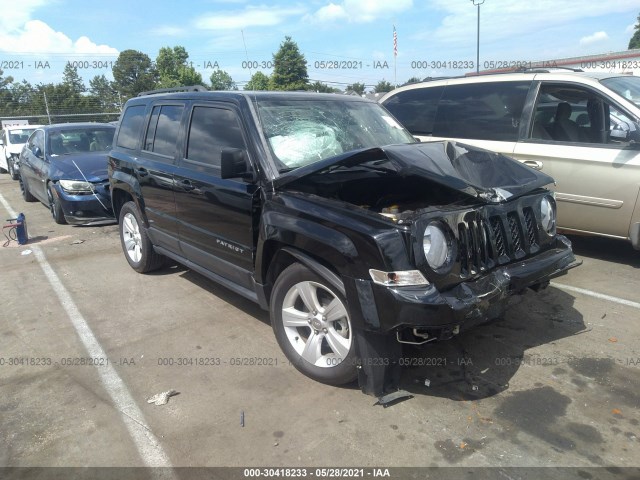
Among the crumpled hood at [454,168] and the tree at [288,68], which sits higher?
the tree at [288,68]

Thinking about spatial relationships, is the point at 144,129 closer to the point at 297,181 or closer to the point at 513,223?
the point at 297,181

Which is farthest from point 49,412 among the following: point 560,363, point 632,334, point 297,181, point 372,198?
point 632,334

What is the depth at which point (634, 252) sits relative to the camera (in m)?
5.95

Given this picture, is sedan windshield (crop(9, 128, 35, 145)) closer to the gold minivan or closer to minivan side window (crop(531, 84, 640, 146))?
the gold minivan

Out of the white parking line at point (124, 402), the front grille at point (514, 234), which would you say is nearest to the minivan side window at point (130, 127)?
the white parking line at point (124, 402)

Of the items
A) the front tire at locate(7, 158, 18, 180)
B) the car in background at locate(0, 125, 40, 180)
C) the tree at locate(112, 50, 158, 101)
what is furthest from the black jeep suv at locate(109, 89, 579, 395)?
the tree at locate(112, 50, 158, 101)

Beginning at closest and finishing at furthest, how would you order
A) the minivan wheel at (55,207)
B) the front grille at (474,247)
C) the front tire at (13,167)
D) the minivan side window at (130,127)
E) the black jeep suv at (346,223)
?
the black jeep suv at (346,223) → the front grille at (474,247) → the minivan side window at (130,127) → the minivan wheel at (55,207) → the front tire at (13,167)

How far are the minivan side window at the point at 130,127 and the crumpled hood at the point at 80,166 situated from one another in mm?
2720

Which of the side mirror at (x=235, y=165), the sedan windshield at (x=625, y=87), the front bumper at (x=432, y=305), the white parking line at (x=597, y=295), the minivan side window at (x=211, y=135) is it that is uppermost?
the sedan windshield at (x=625, y=87)

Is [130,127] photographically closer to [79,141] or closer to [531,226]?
[531,226]

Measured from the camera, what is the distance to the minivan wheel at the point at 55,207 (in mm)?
8508

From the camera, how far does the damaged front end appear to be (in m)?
2.74

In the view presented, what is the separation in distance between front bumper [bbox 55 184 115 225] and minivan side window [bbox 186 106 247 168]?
4.51m

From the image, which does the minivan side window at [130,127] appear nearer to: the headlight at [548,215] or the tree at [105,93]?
the headlight at [548,215]
